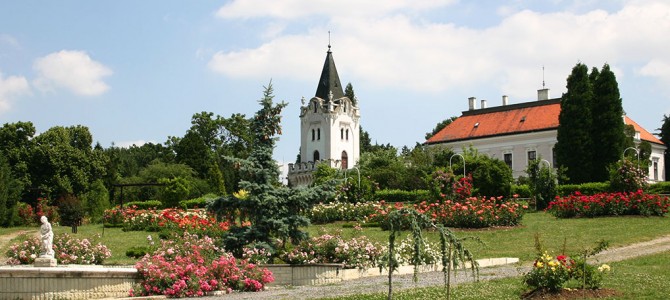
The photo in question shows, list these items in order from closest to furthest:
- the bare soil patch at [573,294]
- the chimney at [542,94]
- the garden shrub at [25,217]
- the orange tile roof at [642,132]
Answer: the bare soil patch at [573,294] < the garden shrub at [25,217] < the orange tile roof at [642,132] < the chimney at [542,94]

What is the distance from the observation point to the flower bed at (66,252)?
1722 centimetres

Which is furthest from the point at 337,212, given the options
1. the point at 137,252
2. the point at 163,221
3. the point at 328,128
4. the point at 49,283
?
the point at 328,128

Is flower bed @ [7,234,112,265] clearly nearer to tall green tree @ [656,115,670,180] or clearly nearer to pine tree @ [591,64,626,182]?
pine tree @ [591,64,626,182]

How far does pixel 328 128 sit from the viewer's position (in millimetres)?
86062

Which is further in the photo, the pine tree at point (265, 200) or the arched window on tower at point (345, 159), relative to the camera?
the arched window on tower at point (345, 159)

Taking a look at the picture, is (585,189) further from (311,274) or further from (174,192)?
(311,274)

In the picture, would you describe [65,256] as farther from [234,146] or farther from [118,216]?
[234,146]

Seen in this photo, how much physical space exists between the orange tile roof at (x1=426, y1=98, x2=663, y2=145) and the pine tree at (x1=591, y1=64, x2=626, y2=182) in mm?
15818

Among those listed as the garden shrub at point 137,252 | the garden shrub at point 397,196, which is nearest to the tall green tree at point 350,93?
the garden shrub at point 397,196

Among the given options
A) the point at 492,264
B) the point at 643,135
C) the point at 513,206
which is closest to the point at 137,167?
the point at 643,135

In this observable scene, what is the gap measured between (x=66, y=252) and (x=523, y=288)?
10346 mm

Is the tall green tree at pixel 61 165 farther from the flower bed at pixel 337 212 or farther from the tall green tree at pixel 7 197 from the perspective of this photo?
the flower bed at pixel 337 212

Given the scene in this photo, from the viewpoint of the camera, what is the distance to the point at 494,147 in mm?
67562

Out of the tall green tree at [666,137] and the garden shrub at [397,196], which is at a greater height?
the tall green tree at [666,137]
